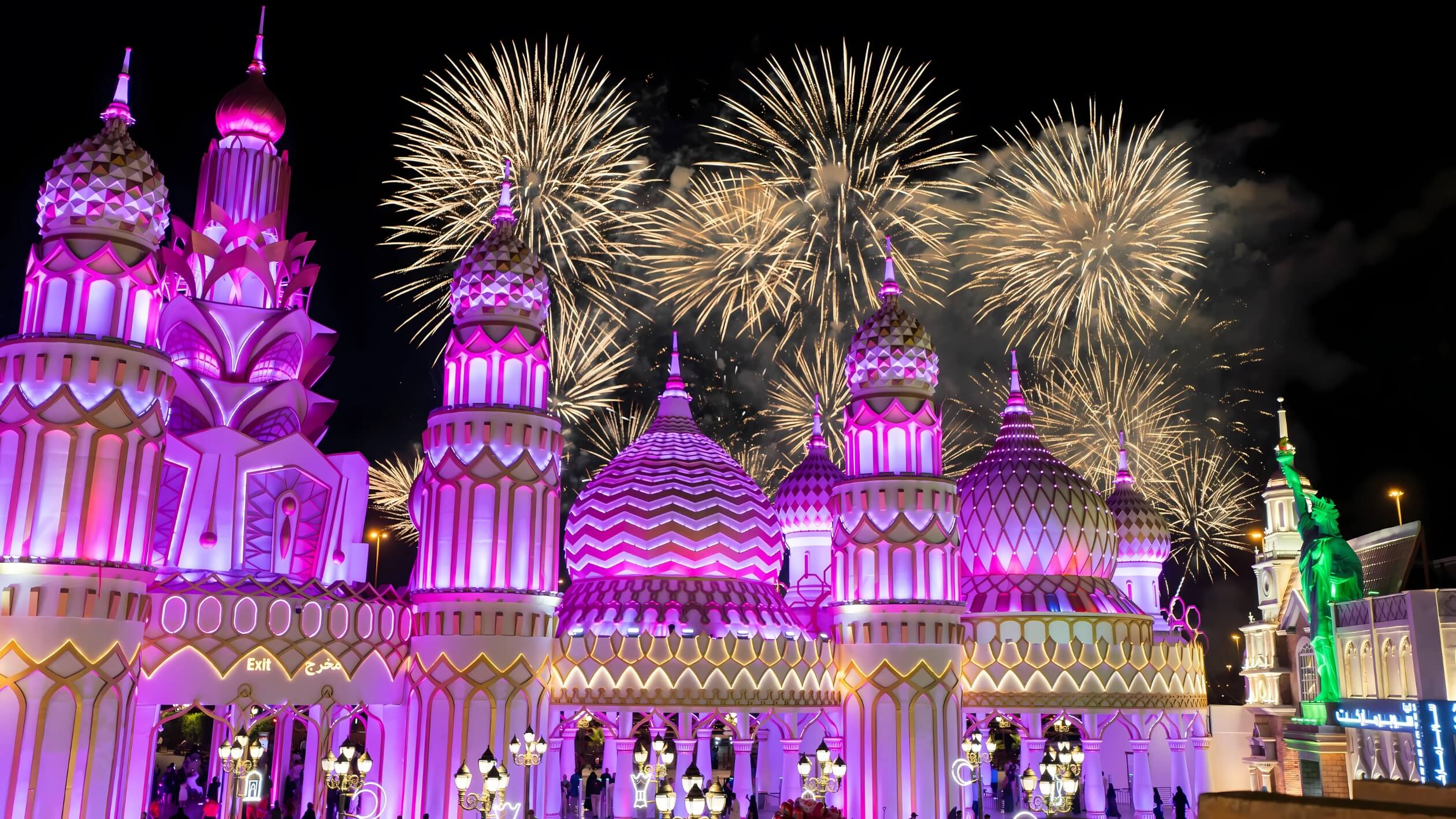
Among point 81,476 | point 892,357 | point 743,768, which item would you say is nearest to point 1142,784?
point 743,768

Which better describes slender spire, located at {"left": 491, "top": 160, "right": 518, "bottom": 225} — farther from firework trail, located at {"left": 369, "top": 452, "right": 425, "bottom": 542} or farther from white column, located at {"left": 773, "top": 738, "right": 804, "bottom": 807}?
white column, located at {"left": 773, "top": 738, "right": 804, "bottom": 807}

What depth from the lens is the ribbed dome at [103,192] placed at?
25469mm

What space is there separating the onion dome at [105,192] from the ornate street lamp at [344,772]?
11.1 metres

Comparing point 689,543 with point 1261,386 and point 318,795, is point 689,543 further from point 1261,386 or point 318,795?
point 1261,386

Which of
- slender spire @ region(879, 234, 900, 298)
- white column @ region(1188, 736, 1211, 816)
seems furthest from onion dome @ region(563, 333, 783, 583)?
white column @ region(1188, 736, 1211, 816)

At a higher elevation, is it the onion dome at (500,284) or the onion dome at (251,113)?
the onion dome at (251,113)

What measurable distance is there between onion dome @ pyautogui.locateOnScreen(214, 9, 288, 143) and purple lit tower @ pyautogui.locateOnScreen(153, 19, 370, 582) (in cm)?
3

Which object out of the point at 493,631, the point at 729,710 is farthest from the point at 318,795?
the point at 729,710

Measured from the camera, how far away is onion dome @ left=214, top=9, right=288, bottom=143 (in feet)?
111

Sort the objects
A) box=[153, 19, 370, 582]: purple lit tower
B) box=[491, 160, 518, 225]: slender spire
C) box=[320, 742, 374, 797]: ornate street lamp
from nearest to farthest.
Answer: box=[320, 742, 374, 797]: ornate street lamp
box=[153, 19, 370, 582]: purple lit tower
box=[491, 160, 518, 225]: slender spire

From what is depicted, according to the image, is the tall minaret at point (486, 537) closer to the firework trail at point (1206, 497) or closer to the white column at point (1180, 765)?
the white column at point (1180, 765)

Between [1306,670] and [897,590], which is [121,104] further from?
[1306,670]

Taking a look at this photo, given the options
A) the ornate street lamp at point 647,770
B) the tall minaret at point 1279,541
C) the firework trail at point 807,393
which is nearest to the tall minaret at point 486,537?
the ornate street lamp at point 647,770

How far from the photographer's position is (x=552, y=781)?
105ft
